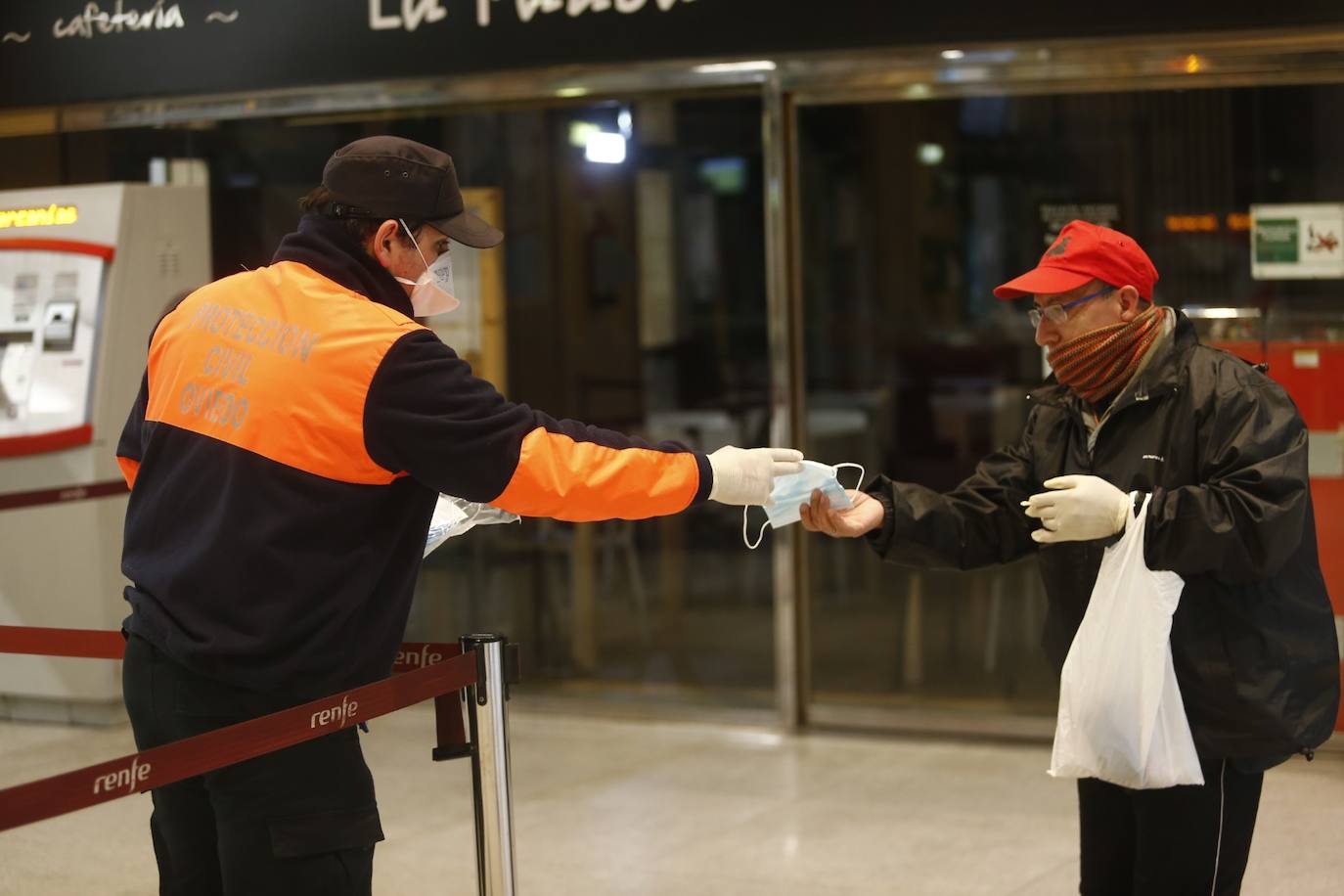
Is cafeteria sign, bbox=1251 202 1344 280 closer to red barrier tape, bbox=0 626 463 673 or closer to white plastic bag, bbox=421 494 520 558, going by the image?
white plastic bag, bbox=421 494 520 558

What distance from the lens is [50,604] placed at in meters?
6.00

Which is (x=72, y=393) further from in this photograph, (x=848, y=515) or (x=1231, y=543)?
(x=1231, y=543)

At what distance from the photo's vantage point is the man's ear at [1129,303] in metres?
2.80

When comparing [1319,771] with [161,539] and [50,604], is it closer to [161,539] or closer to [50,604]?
[161,539]

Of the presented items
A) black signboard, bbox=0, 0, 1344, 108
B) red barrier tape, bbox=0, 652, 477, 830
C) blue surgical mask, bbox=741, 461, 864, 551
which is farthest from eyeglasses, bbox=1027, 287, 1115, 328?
black signboard, bbox=0, 0, 1344, 108

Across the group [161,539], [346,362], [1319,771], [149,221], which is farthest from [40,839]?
[1319,771]

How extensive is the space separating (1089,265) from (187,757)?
5.60 ft

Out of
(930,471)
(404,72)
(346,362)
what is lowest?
(930,471)

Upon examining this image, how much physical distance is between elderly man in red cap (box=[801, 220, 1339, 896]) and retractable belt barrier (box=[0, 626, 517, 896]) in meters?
1.05

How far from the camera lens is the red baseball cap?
278 cm

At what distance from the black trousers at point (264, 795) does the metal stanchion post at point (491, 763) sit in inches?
17.0

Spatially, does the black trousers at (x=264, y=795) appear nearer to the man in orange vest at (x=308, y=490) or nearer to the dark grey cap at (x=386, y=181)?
the man in orange vest at (x=308, y=490)

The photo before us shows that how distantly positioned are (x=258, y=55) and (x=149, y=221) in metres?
0.76

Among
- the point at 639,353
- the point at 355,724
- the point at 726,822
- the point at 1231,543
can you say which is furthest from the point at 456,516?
the point at 639,353
